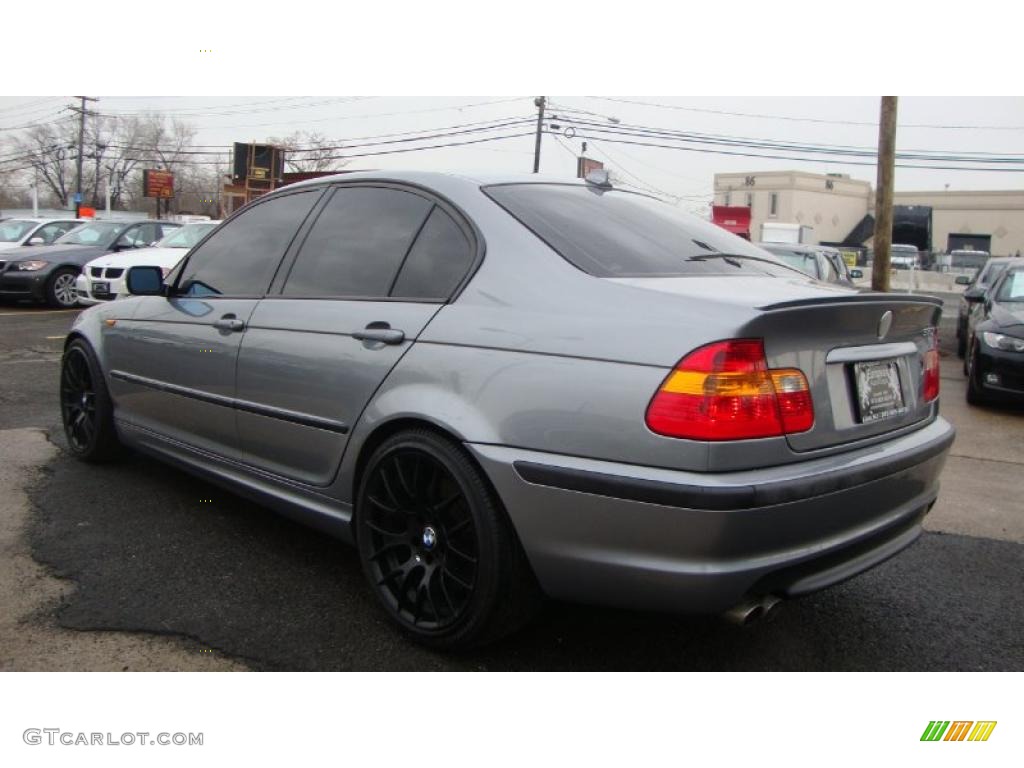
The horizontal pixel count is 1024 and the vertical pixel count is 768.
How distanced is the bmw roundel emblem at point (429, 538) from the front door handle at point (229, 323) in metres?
1.29

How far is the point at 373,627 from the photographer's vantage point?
111 inches

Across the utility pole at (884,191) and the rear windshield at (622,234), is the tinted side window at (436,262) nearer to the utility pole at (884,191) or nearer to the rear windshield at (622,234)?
the rear windshield at (622,234)

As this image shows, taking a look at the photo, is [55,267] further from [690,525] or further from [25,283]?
[690,525]

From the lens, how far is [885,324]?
8.29ft

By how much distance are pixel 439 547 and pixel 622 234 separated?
3.94 ft

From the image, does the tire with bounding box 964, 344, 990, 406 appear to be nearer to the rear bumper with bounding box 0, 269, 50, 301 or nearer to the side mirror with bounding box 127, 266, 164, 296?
the side mirror with bounding box 127, 266, 164, 296

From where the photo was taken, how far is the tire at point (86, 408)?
4395 millimetres

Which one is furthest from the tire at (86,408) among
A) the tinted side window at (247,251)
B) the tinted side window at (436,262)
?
the tinted side window at (436,262)

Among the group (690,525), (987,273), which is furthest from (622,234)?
(987,273)

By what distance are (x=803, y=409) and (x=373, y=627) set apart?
5.11ft

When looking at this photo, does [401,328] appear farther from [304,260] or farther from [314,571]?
[314,571]

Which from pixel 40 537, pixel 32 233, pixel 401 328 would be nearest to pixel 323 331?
A: pixel 401 328
